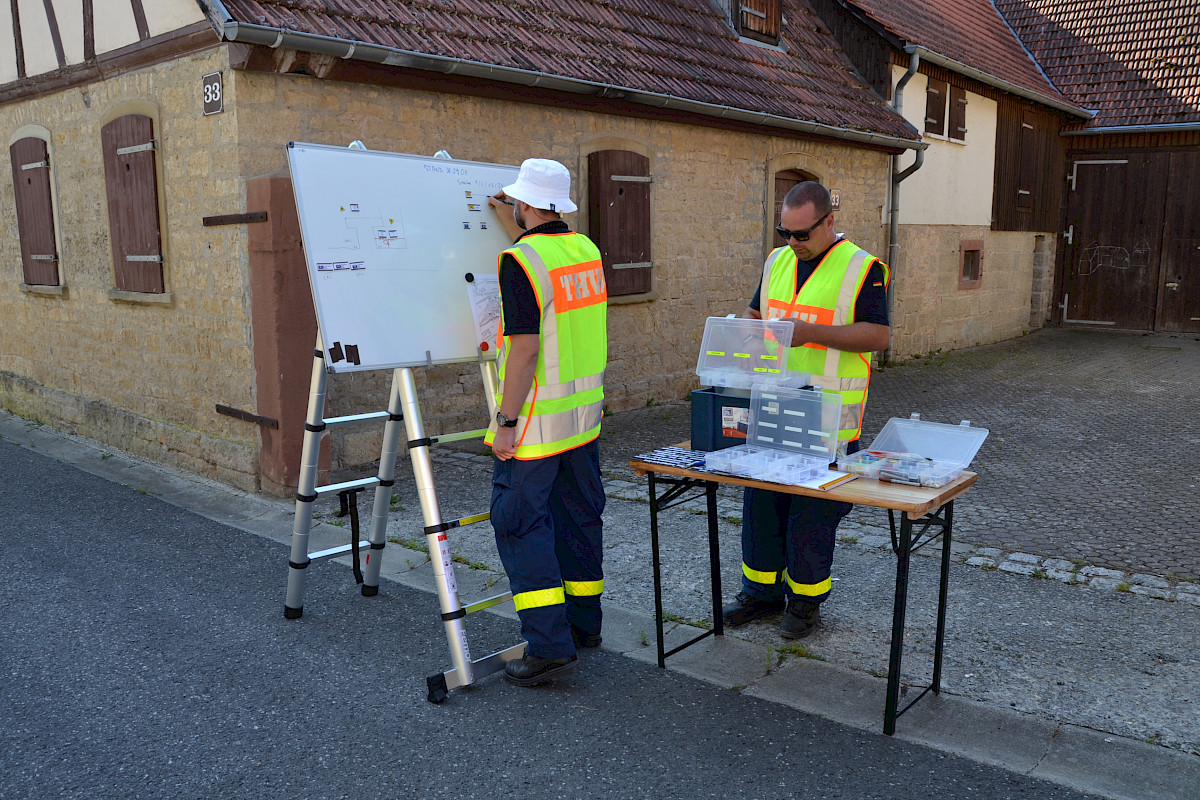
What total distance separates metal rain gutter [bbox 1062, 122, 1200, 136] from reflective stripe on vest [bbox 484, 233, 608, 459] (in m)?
16.3

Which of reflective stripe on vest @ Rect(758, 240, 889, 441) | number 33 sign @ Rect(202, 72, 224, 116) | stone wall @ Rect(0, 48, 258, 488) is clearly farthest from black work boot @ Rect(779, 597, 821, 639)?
number 33 sign @ Rect(202, 72, 224, 116)

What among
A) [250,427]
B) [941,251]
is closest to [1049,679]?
[250,427]

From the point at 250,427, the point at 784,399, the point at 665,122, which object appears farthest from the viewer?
the point at 665,122

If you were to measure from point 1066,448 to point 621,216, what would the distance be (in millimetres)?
4504

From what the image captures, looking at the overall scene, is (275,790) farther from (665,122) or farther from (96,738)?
(665,122)

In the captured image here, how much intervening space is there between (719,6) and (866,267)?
8.84 metres

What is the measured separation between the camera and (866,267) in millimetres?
3812

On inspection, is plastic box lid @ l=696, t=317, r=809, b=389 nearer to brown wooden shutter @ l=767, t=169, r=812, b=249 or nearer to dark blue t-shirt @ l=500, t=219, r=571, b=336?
dark blue t-shirt @ l=500, t=219, r=571, b=336

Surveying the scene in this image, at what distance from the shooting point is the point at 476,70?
282 inches

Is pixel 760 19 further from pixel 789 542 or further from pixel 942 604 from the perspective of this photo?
pixel 942 604

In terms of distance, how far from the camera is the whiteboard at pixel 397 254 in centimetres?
389

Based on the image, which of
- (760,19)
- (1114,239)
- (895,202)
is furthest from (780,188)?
(1114,239)

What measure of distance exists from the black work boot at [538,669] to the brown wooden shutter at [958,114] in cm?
1326

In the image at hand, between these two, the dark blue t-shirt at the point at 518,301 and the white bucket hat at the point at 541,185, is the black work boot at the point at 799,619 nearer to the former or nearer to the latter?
the dark blue t-shirt at the point at 518,301
